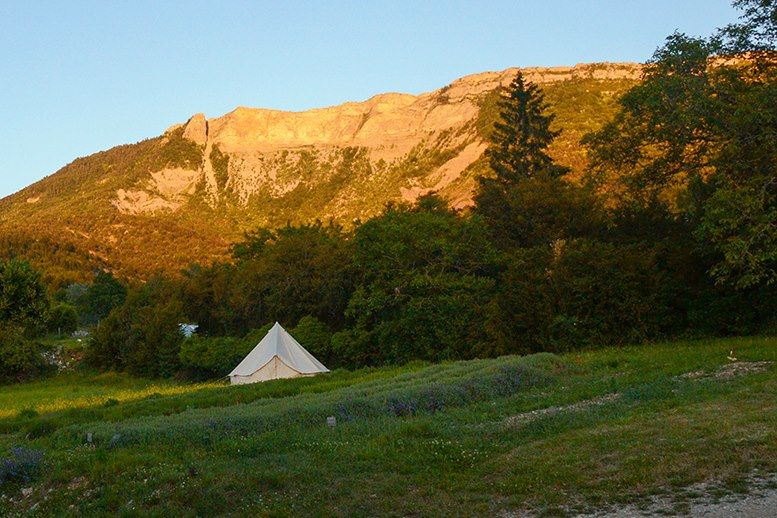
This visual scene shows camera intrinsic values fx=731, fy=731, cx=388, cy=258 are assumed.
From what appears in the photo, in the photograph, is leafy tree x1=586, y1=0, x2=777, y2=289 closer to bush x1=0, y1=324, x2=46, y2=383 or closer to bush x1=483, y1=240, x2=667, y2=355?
bush x1=483, y1=240, x2=667, y2=355

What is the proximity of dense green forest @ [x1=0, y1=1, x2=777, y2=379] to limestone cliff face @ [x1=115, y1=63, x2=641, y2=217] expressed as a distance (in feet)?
204

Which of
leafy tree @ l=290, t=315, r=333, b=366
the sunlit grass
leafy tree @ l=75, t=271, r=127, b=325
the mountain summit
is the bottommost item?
the sunlit grass

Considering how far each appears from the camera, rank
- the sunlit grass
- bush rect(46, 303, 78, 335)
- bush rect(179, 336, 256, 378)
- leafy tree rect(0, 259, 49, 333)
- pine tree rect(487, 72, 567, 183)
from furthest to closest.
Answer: bush rect(46, 303, 78, 335), leafy tree rect(0, 259, 49, 333), pine tree rect(487, 72, 567, 183), bush rect(179, 336, 256, 378), the sunlit grass

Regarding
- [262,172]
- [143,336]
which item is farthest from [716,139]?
[262,172]

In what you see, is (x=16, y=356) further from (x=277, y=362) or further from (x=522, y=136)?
(x=522, y=136)

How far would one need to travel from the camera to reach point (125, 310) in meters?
51.1

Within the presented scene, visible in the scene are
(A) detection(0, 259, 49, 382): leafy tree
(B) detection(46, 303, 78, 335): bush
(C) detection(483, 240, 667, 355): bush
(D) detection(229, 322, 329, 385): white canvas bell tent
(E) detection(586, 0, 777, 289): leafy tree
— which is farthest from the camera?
(B) detection(46, 303, 78, 335): bush

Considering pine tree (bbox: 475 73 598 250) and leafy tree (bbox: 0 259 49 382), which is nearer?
pine tree (bbox: 475 73 598 250)

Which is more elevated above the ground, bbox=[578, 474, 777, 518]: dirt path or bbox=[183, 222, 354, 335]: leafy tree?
bbox=[183, 222, 354, 335]: leafy tree

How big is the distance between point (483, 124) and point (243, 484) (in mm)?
115099

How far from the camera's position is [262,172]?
495 feet

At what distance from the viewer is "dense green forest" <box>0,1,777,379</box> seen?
66.9ft

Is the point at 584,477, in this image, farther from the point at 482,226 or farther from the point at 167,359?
the point at 167,359

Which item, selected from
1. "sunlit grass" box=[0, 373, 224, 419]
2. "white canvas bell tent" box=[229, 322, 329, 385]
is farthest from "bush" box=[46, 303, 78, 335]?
"white canvas bell tent" box=[229, 322, 329, 385]
